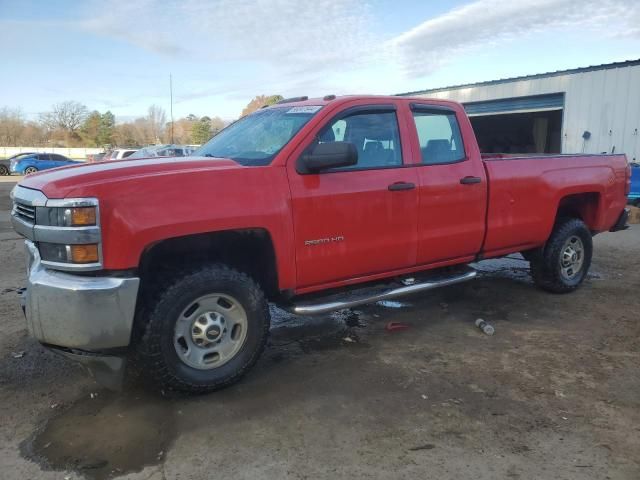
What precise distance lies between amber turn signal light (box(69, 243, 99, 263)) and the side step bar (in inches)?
56.6

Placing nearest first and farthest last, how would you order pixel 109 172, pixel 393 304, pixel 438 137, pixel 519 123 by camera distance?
pixel 109 172, pixel 438 137, pixel 393 304, pixel 519 123

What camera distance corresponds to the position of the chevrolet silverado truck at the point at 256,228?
3.10 metres

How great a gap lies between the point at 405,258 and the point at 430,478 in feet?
6.83

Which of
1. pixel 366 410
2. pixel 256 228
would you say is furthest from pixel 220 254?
pixel 366 410

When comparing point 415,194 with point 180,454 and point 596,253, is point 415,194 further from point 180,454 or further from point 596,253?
point 596,253

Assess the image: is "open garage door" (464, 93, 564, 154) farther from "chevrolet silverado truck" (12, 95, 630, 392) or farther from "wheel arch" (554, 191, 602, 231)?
"chevrolet silverado truck" (12, 95, 630, 392)

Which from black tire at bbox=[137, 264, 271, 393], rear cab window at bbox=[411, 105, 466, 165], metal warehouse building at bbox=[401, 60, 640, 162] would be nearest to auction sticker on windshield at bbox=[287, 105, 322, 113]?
rear cab window at bbox=[411, 105, 466, 165]

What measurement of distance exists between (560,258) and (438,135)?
85.5 inches

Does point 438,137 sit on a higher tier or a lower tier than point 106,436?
higher

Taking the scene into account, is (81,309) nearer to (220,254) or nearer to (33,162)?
(220,254)

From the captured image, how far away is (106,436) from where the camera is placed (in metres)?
3.10

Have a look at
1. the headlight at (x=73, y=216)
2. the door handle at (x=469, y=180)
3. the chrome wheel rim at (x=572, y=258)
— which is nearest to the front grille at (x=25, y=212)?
the headlight at (x=73, y=216)

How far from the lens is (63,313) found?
3068mm

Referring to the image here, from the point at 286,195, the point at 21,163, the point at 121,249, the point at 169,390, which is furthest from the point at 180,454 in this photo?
the point at 21,163
